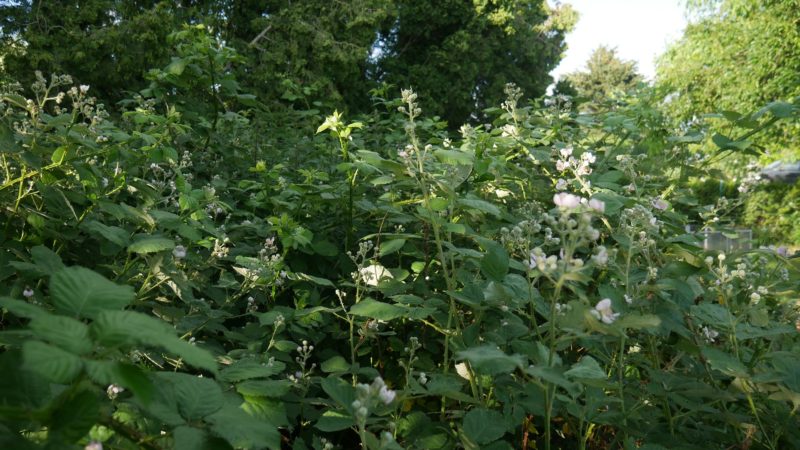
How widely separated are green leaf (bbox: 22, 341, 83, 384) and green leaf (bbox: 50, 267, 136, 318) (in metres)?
0.10

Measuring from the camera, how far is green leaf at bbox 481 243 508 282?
1.40 meters

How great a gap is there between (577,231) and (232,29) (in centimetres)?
1449

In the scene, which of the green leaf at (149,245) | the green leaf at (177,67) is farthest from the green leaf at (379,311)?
the green leaf at (177,67)

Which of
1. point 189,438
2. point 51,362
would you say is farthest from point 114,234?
point 51,362

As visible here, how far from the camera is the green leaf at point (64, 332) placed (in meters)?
0.63

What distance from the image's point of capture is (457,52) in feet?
57.5

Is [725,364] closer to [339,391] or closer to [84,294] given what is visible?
[339,391]

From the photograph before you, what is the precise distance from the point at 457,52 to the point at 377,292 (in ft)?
53.4

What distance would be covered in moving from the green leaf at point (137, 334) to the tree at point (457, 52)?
51.4 ft

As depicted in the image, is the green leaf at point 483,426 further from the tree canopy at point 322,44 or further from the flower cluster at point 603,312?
the tree canopy at point 322,44

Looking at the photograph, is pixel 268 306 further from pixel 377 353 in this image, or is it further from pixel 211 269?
pixel 377 353

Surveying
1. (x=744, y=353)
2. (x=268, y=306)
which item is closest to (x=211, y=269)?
(x=268, y=306)

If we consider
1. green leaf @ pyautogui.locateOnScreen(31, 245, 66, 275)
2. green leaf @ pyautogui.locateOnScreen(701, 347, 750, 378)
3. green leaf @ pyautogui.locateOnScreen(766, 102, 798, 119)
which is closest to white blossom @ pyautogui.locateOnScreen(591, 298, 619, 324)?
green leaf @ pyautogui.locateOnScreen(701, 347, 750, 378)

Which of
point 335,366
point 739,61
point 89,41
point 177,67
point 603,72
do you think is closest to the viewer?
point 335,366
